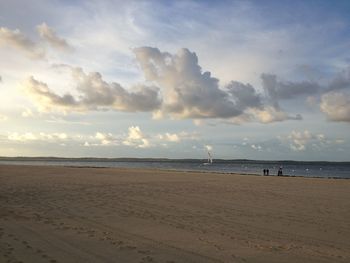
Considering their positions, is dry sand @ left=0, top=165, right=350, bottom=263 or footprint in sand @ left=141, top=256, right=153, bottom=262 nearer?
footprint in sand @ left=141, top=256, right=153, bottom=262

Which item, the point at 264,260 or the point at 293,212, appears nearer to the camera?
the point at 264,260

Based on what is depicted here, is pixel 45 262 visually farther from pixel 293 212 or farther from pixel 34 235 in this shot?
pixel 293 212

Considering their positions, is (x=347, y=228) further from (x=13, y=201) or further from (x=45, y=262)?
(x=13, y=201)

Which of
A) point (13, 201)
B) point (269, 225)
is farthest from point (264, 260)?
point (13, 201)

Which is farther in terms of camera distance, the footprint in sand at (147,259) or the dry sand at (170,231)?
the dry sand at (170,231)

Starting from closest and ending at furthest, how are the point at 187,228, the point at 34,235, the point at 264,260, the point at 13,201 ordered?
1. the point at 264,260
2. the point at 34,235
3. the point at 187,228
4. the point at 13,201

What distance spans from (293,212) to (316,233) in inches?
156

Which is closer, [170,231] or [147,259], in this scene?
[147,259]

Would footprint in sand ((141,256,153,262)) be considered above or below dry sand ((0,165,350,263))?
below

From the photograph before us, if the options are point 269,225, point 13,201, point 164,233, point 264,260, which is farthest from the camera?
point 13,201

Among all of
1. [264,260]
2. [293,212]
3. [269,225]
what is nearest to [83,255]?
[264,260]

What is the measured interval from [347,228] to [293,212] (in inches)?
122

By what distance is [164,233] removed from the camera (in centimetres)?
1041

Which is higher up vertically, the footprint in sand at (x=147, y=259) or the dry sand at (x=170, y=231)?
the dry sand at (x=170, y=231)
